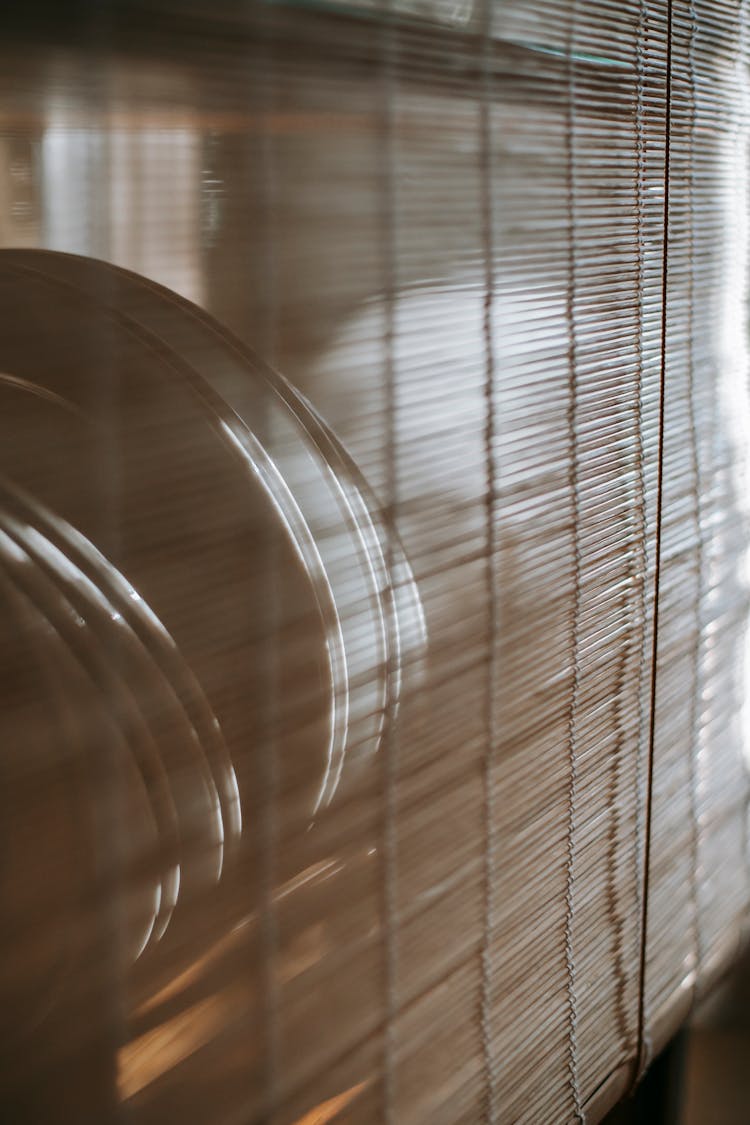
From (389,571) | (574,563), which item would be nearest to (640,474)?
(574,563)

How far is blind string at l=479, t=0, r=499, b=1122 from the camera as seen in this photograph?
708mm

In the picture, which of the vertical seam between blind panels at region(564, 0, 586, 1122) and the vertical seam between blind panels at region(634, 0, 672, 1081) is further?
the vertical seam between blind panels at region(634, 0, 672, 1081)

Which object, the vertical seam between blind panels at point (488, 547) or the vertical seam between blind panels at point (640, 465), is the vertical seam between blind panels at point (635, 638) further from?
the vertical seam between blind panels at point (488, 547)

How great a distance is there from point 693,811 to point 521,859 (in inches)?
14.4

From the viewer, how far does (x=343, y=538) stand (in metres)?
0.64

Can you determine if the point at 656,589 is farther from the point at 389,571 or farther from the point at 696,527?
the point at 389,571

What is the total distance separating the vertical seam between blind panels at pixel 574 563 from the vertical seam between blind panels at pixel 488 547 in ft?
0.30

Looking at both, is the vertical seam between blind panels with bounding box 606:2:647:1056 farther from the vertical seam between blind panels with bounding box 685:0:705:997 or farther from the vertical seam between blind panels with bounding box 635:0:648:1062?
the vertical seam between blind panels with bounding box 685:0:705:997

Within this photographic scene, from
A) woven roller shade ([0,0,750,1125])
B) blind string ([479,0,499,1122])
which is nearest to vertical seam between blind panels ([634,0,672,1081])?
woven roller shade ([0,0,750,1125])

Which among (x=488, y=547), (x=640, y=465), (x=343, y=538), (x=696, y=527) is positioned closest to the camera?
(x=343, y=538)

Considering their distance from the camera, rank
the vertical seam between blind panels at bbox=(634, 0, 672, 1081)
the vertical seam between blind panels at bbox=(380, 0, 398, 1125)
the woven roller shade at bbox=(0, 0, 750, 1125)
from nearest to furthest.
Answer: the woven roller shade at bbox=(0, 0, 750, 1125)
the vertical seam between blind panels at bbox=(380, 0, 398, 1125)
the vertical seam between blind panels at bbox=(634, 0, 672, 1081)

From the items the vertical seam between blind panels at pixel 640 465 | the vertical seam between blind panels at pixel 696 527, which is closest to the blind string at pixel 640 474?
the vertical seam between blind panels at pixel 640 465

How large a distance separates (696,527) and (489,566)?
363mm

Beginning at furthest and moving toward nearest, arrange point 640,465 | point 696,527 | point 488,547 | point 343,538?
point 696,527 → point 640,465 → point 488,547 → point 343,538
